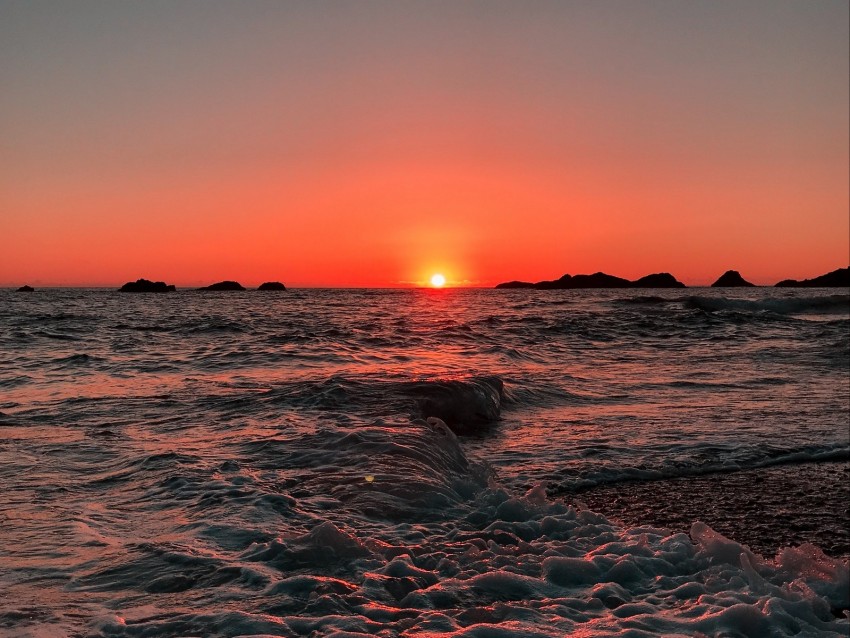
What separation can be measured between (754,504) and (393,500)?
3.22 meters

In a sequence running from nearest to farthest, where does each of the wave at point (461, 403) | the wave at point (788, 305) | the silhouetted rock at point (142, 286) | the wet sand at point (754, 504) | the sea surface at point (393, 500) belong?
the sea surface at point (393, 500) < the wet sand at point (754, 504) < the wave at point (461, 403) < the wave at point (788, 305) < the silhouetted rock at point (142, 286)

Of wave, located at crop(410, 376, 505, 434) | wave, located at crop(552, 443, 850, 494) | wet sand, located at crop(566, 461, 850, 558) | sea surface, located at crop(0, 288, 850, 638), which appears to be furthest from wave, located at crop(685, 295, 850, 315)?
wet sand, located at crop(566, 461, 850, 558)

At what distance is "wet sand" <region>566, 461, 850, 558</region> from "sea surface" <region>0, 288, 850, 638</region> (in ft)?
0.22

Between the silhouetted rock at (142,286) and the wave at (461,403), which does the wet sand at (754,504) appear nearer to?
the wave at (461,403)

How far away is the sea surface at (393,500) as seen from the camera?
11.8ft

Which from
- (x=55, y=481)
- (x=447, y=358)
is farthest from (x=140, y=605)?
(x=447, y=358)

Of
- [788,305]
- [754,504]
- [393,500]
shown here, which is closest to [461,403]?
[393,500]

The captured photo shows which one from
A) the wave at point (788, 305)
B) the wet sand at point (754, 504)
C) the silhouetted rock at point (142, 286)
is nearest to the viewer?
the wet sand at point (754, 504)

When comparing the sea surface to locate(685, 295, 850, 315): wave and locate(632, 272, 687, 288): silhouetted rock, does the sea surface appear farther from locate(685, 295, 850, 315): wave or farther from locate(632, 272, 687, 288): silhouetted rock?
locate(632, 272, 687, 288): silhouetted rock

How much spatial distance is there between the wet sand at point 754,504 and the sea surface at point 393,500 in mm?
67

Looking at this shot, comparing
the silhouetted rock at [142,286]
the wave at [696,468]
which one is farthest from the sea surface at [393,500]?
the silhouetted rock at [142,286]

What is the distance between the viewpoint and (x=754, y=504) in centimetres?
616

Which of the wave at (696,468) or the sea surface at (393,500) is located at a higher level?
the sea surface at (393,500)

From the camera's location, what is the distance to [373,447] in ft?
23.9
